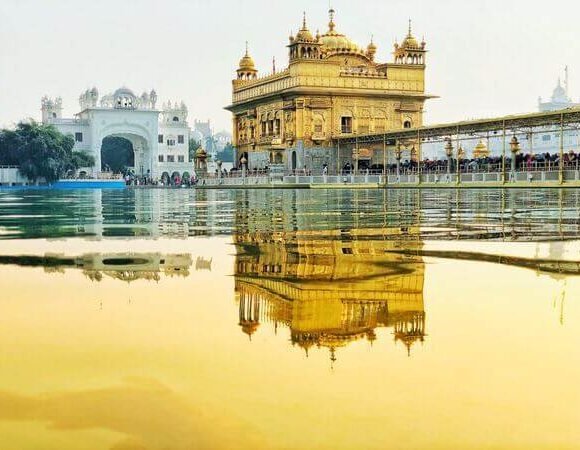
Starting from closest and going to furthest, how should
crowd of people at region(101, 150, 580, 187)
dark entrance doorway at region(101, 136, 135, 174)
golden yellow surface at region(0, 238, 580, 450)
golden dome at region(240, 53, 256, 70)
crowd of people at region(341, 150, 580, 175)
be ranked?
golden yellow surface at region(0, 238, 580, 450), crowd of people at region(341, 150, 580, 175), crowd of people at region(101, 150, 580, 187), golden dome at region(240, 53, 256, 70), dark entrance doorway at region(101, 136, 135, 174)

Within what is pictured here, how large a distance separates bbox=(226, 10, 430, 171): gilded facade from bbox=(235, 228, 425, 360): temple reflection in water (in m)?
48.2

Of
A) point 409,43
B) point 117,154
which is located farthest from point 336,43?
point 117,154

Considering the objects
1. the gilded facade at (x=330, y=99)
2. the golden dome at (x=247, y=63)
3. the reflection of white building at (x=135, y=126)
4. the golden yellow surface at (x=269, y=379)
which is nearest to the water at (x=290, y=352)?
the golden yellow surface at (x=269, y=379)

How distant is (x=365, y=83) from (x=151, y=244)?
51.1m

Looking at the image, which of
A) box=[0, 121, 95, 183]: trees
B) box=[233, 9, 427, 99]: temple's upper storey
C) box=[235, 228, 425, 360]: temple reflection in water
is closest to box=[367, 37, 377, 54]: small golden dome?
box=[233, 9, 427, 99]: temple's upper storey

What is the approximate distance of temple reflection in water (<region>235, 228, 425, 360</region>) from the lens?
3.69 metres

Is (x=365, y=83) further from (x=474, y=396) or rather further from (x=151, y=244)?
(x=474, y=396)

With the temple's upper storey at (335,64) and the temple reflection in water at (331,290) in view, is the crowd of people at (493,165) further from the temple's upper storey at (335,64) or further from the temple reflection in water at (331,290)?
the temple reflection in water at (331,290)

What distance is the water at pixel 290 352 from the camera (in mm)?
2389

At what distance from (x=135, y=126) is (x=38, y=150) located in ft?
64.5

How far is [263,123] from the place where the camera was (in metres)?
62.6

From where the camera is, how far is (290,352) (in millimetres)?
3262

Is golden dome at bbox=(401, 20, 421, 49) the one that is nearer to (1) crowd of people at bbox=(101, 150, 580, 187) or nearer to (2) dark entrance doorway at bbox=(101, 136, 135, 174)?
(1) crowd of people at bbox=(101, 150, 580, 187)

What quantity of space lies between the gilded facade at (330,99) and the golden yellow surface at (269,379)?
5144cm
